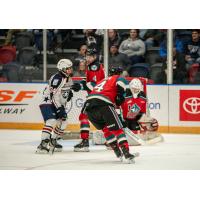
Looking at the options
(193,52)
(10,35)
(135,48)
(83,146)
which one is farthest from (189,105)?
(10,35)

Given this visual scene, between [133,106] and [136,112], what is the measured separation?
96 mm

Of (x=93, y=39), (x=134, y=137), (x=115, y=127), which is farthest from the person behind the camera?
(x=93, y=39)

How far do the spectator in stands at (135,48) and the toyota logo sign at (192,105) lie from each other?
108 centimetres

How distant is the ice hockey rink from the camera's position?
9.70 m

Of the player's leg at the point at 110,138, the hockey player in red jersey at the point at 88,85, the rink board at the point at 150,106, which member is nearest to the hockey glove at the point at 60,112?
the hockey player in red jersey at the point at 88,85

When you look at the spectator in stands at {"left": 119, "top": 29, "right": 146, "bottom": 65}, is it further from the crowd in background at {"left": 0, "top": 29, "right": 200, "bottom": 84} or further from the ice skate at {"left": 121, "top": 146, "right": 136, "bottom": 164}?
the ice skate at {"left": 121, "top": 146, "right": 136, "bottom": 164}

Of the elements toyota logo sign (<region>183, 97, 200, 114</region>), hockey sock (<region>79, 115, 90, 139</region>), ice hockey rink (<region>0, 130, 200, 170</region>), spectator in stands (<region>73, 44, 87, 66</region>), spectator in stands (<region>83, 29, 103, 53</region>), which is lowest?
ice hockey rink (<region>0, 130, 200, 170</region>)

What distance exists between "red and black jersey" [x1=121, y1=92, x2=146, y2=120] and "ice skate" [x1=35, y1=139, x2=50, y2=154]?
4.68 feet

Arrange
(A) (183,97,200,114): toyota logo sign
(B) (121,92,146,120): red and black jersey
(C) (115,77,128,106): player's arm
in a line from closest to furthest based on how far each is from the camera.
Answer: (C) (115,77,128,106): player's arm
(B) (121,92,146,120): red and black jersey
(A) (183,97,200,114): toyota logo sign

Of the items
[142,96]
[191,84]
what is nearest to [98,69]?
[142,96]

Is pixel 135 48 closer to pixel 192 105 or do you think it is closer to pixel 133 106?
pixel 192 105

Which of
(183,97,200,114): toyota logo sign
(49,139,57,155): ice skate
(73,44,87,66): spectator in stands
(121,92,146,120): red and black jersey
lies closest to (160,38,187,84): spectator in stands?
(183,97,200,114): toyota logo sign

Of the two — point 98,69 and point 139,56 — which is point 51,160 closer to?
point 98,69

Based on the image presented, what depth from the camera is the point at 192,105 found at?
1252cm
